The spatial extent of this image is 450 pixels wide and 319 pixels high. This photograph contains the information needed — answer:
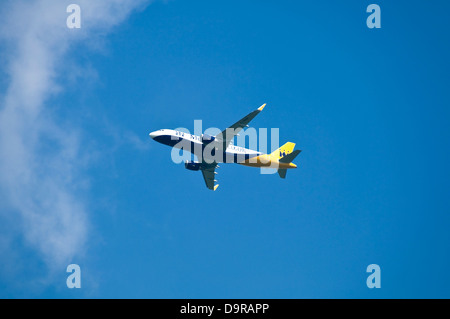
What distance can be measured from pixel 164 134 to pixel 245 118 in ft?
42.4

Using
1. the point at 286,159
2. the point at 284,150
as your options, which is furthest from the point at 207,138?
the point at 284,150

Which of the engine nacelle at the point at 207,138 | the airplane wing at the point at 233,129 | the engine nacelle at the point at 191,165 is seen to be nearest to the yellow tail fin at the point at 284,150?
the airplane wing at the point at 233,129

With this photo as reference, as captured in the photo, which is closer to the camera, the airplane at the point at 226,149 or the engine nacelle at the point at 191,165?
the airplane at the point at 226,149

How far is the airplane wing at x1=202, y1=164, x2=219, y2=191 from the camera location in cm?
8556

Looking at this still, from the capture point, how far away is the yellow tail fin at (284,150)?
8156 cm

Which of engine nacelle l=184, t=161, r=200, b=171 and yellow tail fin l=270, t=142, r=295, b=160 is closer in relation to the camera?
yellow tail fin l=270, t=142, r=295, b=160

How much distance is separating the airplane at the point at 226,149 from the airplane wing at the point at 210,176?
7.29 feet

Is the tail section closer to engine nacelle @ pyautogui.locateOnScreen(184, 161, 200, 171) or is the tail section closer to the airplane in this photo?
the airplane

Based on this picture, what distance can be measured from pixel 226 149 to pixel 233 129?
5176 millimetres

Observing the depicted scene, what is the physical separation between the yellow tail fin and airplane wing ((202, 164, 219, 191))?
10.6 m

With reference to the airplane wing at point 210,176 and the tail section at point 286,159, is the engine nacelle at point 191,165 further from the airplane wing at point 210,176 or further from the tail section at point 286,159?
the tail section at point 286,159

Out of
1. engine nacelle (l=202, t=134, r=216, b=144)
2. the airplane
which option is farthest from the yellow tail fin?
engine nacelle (l=202, t=134, r=216, b=144)

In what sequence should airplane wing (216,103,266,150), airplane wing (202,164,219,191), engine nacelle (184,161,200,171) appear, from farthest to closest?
airplane wing (202,164,219,191) → engine nacelle (184,161,200,171) → airplane wing (216,103,266,150)
